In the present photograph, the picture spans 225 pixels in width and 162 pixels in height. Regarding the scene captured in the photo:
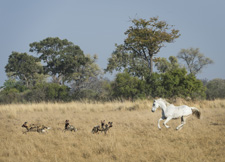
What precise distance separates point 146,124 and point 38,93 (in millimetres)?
22864

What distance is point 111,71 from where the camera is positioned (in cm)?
4434

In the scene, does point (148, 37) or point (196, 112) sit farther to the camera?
point (148, 37)

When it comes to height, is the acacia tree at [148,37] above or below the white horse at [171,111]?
above

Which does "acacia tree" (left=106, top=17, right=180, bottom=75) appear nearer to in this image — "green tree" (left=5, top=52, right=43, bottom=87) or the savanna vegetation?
the savanna vegetation

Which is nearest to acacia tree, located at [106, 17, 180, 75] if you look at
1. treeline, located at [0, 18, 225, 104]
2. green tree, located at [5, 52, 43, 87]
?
treeline, located at [0, 18, 225, 104]

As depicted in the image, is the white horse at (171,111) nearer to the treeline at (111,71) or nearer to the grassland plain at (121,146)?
the grassland plain at (121,146)

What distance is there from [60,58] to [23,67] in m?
5.96

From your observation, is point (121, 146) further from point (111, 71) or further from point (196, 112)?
point (111, 71)

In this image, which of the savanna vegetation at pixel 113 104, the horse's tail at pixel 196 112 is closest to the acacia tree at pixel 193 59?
the savanna vegetation at pixel 113 104

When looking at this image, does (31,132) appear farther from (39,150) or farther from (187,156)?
(187,156)

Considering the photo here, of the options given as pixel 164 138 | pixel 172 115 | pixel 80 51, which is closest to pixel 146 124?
pixel 172 115

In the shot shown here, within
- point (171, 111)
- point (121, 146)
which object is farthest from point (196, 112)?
point (121, 146)

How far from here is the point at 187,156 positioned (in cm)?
719

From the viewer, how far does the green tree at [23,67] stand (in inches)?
1812
